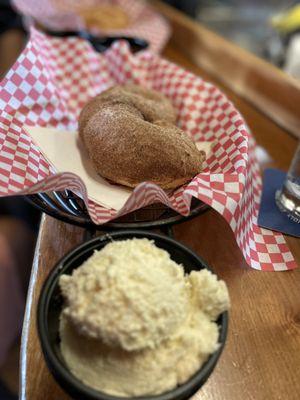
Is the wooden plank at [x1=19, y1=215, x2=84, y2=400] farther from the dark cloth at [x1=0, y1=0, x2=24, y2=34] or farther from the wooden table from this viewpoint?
the dark cloth at [x1=0, y1=0, x2=24, y2=34]

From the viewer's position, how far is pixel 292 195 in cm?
71

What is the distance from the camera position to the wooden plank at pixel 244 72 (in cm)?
98

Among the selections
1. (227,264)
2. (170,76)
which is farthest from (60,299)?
(170,76)

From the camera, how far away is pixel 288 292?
1.95ft

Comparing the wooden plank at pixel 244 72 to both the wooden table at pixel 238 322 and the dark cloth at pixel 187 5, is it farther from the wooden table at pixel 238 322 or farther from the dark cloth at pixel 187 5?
the wooden table at pixel 238 322

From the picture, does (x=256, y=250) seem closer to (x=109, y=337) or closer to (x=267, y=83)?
(x=109, y=337)

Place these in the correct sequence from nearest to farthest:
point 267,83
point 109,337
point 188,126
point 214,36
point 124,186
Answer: point 109,337 < point 124,186 < point 188,126 < point 267,83 < point 214,36

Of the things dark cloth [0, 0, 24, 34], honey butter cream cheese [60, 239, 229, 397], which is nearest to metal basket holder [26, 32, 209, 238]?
honey butter cream cheese [60, 239, 229, 397]

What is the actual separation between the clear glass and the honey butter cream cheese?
336 mm

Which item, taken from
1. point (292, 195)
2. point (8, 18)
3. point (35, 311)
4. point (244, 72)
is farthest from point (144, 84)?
point (8, 18)

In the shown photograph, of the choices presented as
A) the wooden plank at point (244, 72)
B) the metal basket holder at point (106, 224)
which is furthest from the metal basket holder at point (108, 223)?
the wooden plank at point (244, 72)

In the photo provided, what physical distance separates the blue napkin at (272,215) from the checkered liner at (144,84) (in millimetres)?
14

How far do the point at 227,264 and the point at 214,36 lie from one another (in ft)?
3.19

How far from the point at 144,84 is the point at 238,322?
2.26ft
